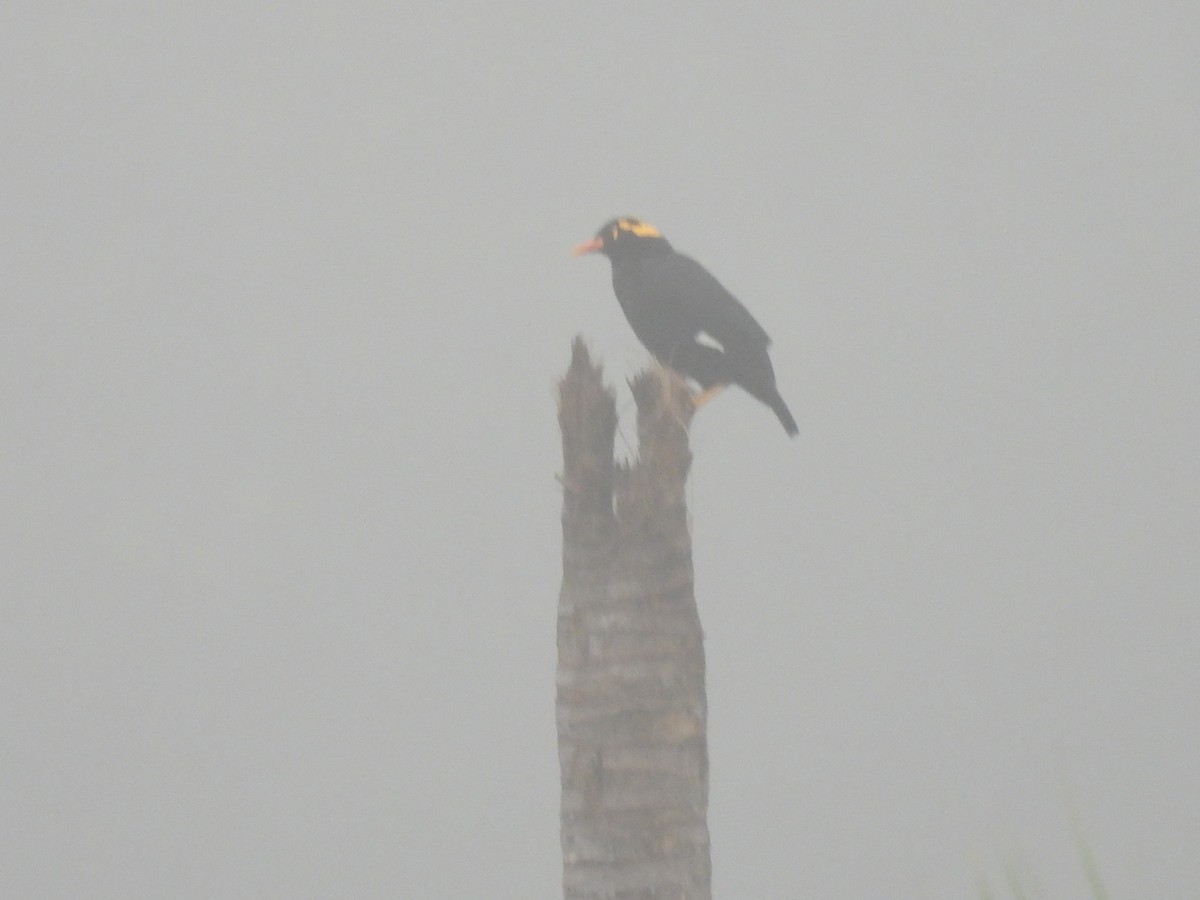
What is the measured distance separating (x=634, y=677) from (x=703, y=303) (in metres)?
3.10

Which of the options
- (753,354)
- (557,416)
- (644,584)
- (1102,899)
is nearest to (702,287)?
(753,354)

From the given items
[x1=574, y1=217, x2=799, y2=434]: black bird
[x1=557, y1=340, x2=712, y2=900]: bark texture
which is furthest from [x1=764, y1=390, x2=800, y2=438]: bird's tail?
[x1=557, y1=340, x2=712, y2=900]: bark texture

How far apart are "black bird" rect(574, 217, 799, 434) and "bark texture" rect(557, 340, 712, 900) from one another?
2.36m

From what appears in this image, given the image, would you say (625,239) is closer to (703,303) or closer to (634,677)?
(703,303)

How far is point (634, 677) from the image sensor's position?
4.14 metres

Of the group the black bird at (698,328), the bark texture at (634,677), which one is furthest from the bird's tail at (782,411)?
the bark texture at (634,677)

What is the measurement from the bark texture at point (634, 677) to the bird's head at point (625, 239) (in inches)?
121

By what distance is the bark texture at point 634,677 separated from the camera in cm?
406

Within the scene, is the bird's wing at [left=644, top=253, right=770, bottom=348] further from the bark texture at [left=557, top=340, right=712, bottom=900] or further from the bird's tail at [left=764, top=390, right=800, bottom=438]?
the bark texture at [left=557, top=340, right=712, bottom=900]

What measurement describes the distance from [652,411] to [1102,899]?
2.10 meters

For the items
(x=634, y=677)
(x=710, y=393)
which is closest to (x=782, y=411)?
(x=710, y=393)

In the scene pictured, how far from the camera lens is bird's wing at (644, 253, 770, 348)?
6871 millimetres

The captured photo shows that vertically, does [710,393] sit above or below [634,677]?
above

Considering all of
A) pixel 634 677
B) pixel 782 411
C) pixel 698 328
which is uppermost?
pixel 698 328
